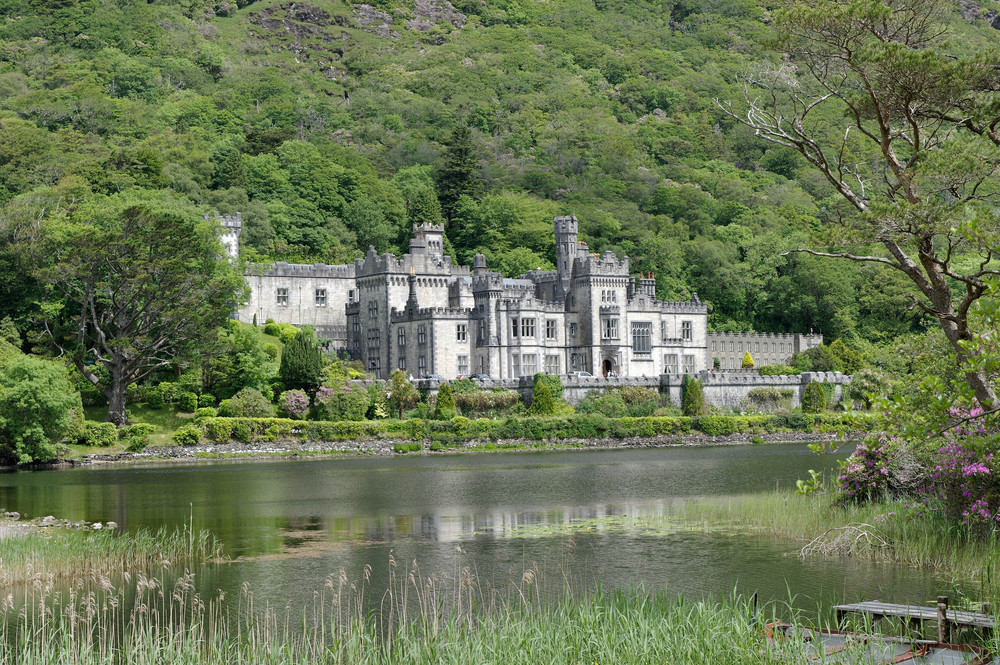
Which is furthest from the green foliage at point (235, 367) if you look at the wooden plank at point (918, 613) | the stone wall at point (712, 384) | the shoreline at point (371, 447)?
the wooden plank at point (918, 613)

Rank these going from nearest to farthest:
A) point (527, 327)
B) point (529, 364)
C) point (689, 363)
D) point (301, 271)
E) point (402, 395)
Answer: point (402, 395)
point (529, 364)
point (527, 327)
point (301, 271)
point (689, 363)

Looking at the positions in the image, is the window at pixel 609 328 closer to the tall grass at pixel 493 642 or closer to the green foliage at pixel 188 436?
the green foliage at pixel 188 436

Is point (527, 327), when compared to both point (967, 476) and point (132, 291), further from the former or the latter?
point (967, 476)

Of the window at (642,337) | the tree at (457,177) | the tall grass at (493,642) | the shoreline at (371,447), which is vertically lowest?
the shoreline at (371,447)

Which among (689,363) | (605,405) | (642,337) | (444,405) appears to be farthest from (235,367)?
(689,363)

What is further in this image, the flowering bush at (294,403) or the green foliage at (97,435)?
the flowering bush at (294,403)

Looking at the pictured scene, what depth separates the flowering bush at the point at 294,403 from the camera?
63.2 metres

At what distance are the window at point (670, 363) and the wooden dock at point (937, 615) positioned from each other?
68.4m

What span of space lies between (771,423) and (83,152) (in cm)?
6130

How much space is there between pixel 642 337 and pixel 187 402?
112 feet

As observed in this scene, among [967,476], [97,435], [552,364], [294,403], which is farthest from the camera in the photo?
[552,364]

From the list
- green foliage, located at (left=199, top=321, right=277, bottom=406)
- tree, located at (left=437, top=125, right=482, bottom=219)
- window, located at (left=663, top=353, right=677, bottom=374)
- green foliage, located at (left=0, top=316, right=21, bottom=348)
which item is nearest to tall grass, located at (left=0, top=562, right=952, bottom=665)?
green foliage, located at (left=199, top=321, right=277, bottom=406)

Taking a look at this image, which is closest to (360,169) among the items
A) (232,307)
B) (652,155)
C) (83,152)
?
(83,152)

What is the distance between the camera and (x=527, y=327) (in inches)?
3078
